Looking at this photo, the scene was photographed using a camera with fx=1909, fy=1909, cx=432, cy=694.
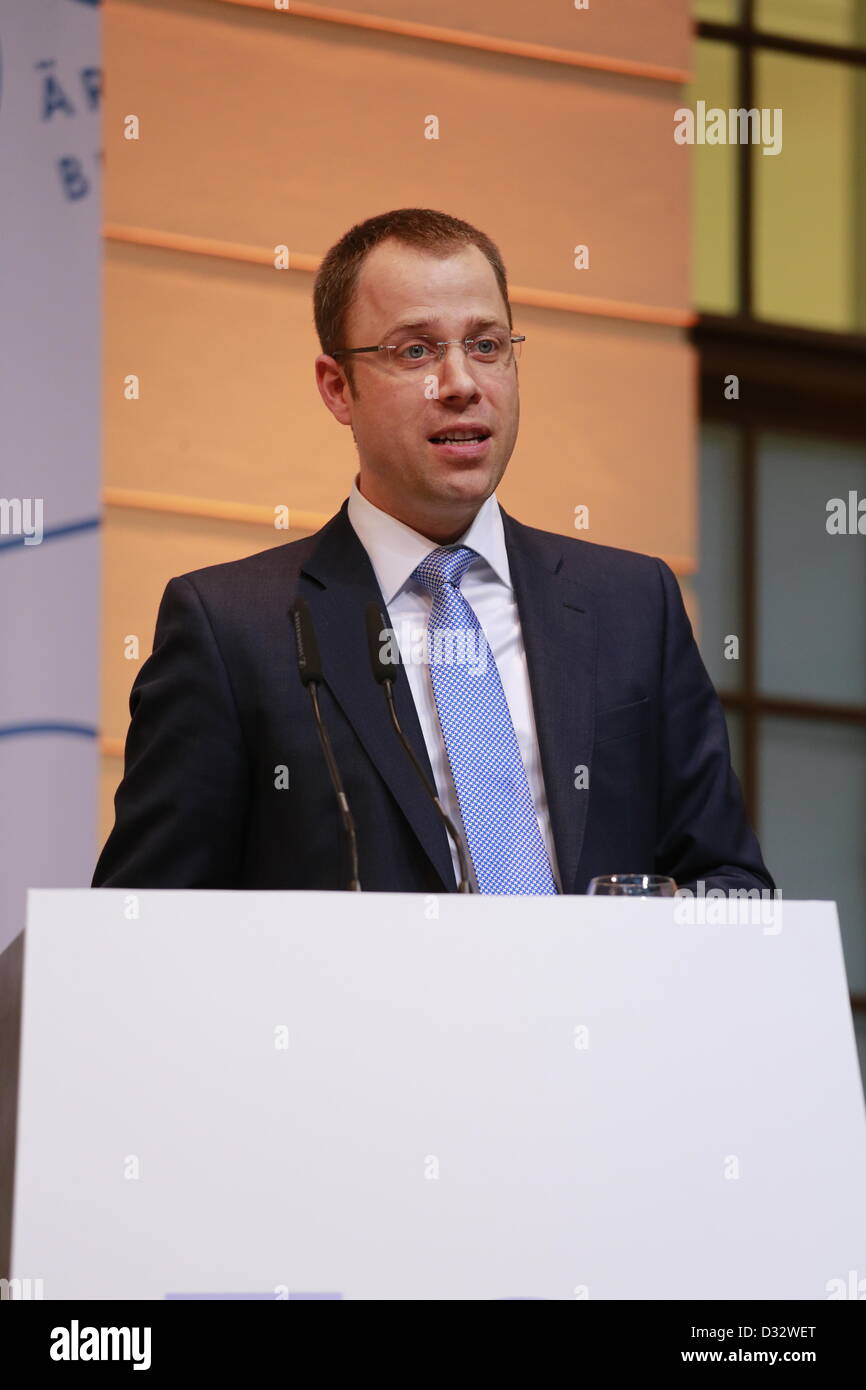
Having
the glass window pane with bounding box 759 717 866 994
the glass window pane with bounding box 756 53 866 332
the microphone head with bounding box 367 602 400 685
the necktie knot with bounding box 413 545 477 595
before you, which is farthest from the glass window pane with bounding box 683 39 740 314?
the microphone head with bounding box 367 602 400 685

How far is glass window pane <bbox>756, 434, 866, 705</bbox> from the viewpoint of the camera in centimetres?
425

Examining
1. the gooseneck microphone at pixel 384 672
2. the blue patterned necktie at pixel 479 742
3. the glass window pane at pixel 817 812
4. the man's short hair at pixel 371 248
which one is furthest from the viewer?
the glass window pane at pixel 817 812

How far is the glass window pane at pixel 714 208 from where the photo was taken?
13.9 feet

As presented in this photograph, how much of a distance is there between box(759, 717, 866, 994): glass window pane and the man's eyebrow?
203 centimetres

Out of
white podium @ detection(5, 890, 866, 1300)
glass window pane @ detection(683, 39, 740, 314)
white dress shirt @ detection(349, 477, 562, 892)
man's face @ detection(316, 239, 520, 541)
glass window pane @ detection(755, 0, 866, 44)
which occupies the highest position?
glass window pane @ detection(755, 0, 866, 44)

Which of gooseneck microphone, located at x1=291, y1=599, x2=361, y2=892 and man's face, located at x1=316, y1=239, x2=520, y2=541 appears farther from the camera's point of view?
man's face, located at x1=316, y1=239, x2=520, y2=541

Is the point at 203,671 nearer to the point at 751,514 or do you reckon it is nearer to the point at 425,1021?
the point at 425,1021

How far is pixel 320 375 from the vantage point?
2.52 meters

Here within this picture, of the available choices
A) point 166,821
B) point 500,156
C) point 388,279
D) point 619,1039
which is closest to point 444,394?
point 388,279

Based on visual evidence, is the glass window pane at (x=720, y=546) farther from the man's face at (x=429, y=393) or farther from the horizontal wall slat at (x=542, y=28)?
the man's face at (x=429, y=393)

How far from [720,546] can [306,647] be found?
252 centimetres

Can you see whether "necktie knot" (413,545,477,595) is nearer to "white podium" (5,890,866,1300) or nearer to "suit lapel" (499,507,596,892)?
"suit lapel" (499,507,596,892)

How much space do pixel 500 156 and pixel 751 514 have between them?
963 millimetres

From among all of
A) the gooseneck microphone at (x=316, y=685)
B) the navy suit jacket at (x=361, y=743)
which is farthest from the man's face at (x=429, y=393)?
the gooseneck microphone at (x=316, y=685)
